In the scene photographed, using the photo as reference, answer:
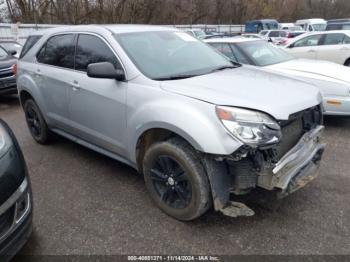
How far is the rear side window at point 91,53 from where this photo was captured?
3.36 metres

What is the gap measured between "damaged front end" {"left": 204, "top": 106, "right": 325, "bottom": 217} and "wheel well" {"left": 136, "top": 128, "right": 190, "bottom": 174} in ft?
1.73

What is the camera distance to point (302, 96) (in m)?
2.87

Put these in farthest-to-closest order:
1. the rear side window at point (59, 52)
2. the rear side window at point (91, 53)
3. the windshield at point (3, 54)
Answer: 1. the windshield at point (3, 54)
2. the rear side window at point (59, 52)
3. the rear side window at point (91, 53)

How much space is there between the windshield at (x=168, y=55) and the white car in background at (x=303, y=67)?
2.13m

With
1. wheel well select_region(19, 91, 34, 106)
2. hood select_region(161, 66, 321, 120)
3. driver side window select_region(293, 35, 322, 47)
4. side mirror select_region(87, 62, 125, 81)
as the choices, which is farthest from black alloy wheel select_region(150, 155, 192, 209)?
driver side window select_region(293, 35, 322, 47)

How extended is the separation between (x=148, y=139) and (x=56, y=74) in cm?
174

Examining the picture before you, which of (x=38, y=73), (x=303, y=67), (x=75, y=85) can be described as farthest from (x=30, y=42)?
(x=303, y=67)

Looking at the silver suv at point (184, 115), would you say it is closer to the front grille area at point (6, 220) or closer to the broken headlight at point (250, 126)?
the broken headlight at point (250, 126)

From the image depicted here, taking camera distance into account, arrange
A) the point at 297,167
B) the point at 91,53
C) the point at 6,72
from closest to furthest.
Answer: the point at 297,167 < the point at 91,53 < the point at 6,72

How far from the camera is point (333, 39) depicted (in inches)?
380

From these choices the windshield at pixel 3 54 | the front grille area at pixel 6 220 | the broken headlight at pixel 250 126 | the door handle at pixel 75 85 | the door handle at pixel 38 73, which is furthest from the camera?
the windshield at pixel 3 54

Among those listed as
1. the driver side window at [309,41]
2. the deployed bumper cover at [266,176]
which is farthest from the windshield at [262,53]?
the driver side window at [309,41]

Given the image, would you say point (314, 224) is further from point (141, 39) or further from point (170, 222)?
point (141, 39)

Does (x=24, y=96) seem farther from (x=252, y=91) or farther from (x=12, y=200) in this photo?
(x=252, y=91)
